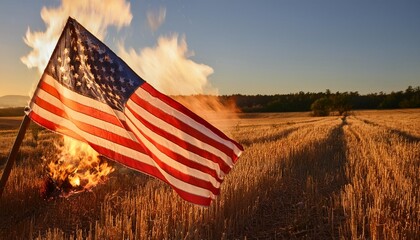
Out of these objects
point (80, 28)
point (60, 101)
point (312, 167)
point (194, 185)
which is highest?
point (80, 28)

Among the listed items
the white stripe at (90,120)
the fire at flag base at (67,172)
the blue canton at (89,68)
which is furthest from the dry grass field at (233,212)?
the blue canton at (89,68)

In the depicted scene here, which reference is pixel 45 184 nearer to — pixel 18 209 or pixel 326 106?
pixel 18 209

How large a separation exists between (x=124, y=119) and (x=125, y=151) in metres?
0.34

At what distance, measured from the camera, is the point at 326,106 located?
102 meters

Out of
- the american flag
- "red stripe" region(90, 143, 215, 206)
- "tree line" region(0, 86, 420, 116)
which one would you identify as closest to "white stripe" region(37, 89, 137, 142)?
the american flag

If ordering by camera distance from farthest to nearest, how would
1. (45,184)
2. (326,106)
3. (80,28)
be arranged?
(326,106)
(45,184)
(80,28)

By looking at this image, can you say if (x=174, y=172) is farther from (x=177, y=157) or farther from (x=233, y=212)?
(x=233, y=212)

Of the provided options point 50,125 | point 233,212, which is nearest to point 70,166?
point 233,212

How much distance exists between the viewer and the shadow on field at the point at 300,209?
6191 mm

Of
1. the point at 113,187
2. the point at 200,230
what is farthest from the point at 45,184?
the point at 200,230

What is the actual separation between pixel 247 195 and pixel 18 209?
160 inches

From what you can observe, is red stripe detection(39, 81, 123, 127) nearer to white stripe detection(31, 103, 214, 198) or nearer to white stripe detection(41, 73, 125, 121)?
white stripe detection(41, 73, 125, 121)

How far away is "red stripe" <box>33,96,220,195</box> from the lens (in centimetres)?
429

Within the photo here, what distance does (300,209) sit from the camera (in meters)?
7.39
